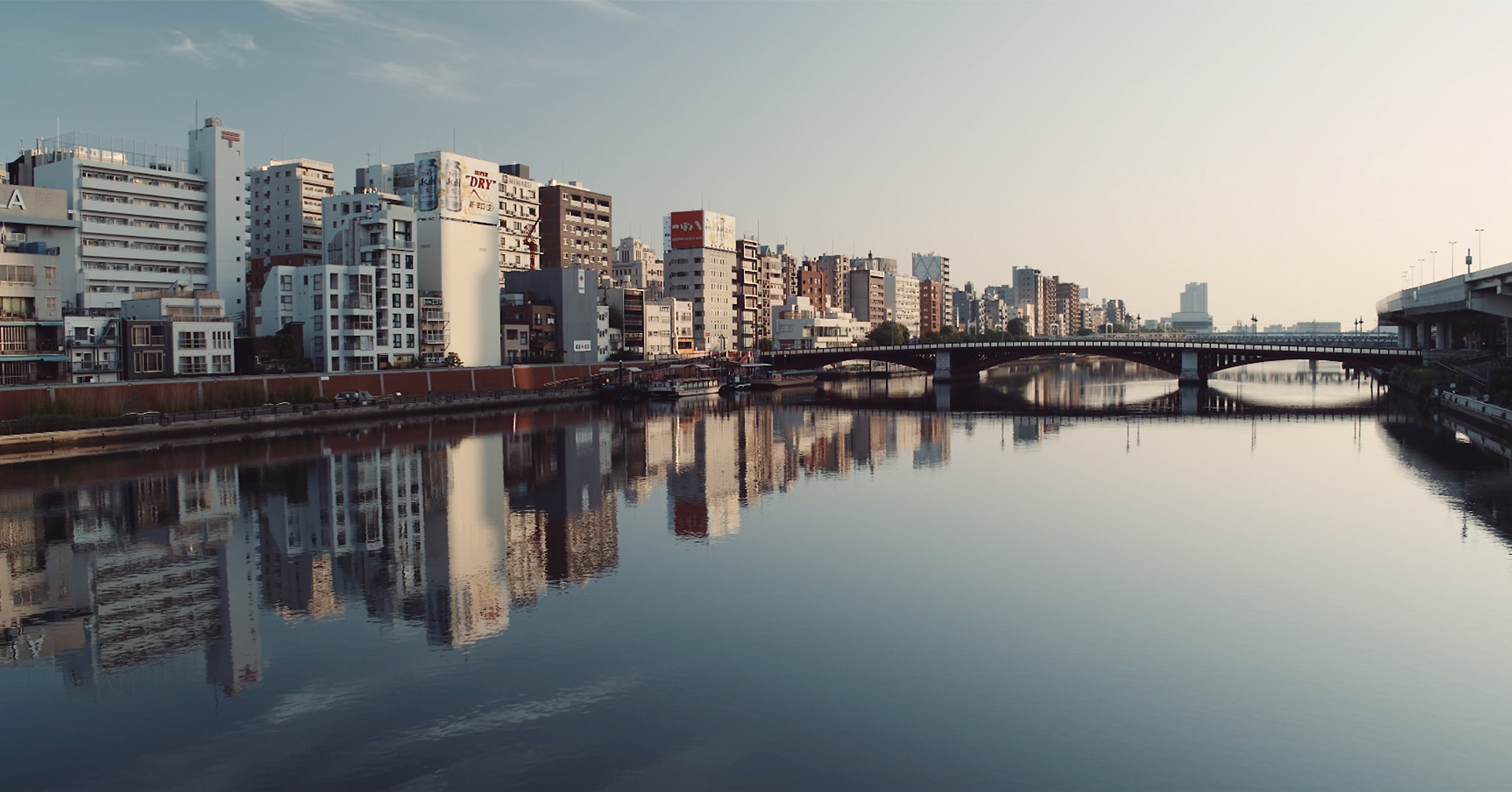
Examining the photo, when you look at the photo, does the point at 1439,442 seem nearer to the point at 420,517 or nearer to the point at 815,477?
the point at 815,477

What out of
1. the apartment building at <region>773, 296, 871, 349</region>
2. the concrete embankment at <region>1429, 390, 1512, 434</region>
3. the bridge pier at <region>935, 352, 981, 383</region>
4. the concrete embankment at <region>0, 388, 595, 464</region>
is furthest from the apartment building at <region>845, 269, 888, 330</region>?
the concrete embankment at <region>1429, 390, 1512, 434</region>

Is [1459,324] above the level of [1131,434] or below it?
above

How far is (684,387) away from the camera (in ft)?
168

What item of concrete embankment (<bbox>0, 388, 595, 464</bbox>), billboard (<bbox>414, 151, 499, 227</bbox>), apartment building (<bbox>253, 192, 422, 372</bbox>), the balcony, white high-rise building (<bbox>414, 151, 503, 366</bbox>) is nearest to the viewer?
concrete embankment (<bbox>0, 388, 595, 464</bbox>)

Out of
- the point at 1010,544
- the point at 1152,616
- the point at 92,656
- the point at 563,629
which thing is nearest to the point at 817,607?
the point at 563,629

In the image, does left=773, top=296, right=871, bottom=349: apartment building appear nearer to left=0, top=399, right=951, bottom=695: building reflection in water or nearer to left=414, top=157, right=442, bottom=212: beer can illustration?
left=414, top=157, right=442, bottom=212: beer can illustration

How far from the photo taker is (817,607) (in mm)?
11836

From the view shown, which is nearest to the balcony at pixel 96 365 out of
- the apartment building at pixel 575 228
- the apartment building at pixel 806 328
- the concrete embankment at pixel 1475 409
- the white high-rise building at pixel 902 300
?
the apartment building at pixel 575 228

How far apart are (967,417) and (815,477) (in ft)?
57.6

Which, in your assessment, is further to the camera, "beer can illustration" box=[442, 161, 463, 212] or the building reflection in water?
"beer can illustration" box=[442, 161, 463, 212]

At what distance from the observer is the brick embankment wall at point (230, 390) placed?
28453 mm

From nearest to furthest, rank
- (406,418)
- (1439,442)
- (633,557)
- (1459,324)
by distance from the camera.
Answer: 1. (633,557)
2. (1439,442)
3. (406,418)
4. (1459,324)

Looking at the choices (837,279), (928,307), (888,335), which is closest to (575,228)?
(888,335)

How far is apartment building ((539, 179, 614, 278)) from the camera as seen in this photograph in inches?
2530
